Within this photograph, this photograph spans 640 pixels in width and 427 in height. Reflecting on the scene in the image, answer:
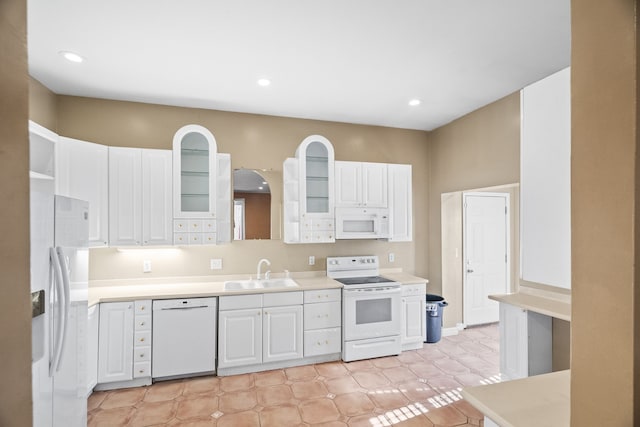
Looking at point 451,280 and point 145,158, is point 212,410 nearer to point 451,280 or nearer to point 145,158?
point 145,158

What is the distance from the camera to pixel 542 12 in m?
1.98

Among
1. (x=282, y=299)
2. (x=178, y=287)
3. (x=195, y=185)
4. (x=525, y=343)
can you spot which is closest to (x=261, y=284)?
(x=282, y=299)

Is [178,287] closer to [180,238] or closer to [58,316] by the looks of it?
[180,238]

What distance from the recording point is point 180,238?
327 cm

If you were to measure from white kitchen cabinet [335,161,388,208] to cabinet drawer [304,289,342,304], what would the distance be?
1018 millimetres

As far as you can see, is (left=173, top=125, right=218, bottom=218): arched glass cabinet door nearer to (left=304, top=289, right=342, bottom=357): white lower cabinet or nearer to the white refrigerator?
the white refrigerator

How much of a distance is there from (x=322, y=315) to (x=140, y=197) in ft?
7.43

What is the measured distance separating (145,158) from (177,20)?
158 centimetres

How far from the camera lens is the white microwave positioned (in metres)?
3.77

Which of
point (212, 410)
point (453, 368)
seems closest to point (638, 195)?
point (212, 410)

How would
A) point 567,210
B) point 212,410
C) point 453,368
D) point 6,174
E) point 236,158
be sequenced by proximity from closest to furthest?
point 6,174 → point 567,210 → point 212,410 → point 453,368 → point 236,158

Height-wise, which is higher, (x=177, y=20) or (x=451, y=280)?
(x=177, y=20)

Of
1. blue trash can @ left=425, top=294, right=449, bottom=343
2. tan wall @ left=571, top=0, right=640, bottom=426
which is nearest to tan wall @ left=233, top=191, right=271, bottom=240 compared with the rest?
blue trash can @ left=425, top=294, right=449, bottom=343

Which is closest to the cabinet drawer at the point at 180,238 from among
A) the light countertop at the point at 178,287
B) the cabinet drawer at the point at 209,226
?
the cabinet drawer at the point at 209,226
